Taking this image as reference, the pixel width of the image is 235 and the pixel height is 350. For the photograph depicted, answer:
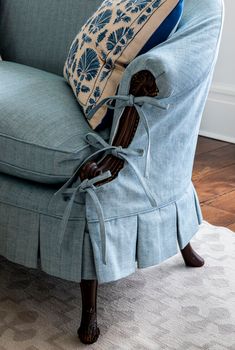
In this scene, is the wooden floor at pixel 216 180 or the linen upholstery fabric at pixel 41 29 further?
the wooden floor at pixel 216 180

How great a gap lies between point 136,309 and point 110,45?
0.65 meters

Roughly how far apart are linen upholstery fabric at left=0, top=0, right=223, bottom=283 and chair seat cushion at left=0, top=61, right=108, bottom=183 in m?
0.06

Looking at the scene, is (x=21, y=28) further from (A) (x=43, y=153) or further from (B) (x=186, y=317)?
(B) (x=186, y=317)

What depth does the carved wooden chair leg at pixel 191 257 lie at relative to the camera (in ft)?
6.13

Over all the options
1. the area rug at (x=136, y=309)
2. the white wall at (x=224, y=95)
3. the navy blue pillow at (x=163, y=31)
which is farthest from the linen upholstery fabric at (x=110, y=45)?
the white wall at (x=224, y=95)

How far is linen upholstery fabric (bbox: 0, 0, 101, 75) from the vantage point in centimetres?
204

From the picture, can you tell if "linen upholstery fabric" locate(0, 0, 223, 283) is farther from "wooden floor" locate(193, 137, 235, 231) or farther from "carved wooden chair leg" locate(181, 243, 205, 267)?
"wooden floor" locate(193, 137, 235, 231)

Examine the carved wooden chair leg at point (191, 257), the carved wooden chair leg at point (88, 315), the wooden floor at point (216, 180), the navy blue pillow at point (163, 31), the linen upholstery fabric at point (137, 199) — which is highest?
the navy blue pillow at point (163, 31)

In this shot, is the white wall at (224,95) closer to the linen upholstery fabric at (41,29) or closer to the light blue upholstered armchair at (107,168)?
the linen upholstery fabric at (41,29)

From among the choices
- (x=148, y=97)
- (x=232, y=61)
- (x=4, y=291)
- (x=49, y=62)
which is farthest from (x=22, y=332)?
(x=232, y=61)

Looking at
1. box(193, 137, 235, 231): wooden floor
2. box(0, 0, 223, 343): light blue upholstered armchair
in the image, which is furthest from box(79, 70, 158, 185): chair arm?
box(193, 137, 235, 231): wooden floor

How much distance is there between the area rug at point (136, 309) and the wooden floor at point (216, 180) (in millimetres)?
356

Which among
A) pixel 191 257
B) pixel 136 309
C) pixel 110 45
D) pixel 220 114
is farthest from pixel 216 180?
pixel 110 45

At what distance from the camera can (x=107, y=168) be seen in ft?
4.74
